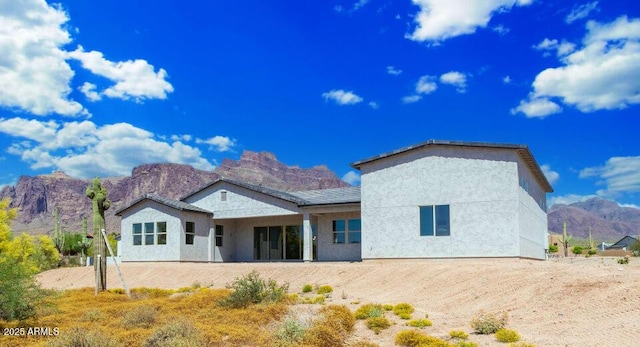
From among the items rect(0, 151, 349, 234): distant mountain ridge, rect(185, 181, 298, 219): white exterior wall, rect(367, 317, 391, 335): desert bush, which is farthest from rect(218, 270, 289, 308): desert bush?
rect(0, 151, 349, 234): distant mountain ridge

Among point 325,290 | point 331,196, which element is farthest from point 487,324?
point 331,196

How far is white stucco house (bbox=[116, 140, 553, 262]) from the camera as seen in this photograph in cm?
2522

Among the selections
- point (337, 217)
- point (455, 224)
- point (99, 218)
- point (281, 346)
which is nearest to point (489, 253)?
point (455, 224)

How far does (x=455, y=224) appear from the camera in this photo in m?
25.6

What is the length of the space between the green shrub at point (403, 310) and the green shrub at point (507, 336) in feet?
10.2

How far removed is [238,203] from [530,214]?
16765 mm

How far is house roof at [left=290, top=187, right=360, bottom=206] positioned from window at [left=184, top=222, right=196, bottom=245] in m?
6.85

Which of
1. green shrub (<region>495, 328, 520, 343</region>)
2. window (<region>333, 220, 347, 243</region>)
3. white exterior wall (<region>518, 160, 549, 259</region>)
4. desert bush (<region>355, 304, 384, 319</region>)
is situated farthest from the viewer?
window (<region>333, 220, 347, 243</region>)

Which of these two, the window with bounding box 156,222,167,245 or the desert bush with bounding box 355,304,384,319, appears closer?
the desert bush with bounding box 355,304,384,319

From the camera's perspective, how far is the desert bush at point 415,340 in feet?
41.8

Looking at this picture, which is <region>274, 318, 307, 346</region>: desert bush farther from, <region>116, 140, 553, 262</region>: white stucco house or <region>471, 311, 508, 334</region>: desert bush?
<region>116, 140, 553, 262</region>: white stucco house

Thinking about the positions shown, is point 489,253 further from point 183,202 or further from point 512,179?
point 183,202

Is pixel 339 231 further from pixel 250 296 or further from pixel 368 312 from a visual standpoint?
pixel 368 312

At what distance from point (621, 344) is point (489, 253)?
1311cm
